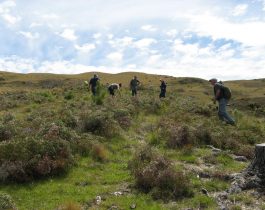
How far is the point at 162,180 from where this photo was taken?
1150 cm

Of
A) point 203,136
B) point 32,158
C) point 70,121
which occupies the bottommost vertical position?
point 32,158

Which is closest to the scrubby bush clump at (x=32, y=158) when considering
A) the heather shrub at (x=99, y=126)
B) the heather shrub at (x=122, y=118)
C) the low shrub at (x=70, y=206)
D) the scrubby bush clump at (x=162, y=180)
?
the scrubby bush clump at (x=162, y=180)

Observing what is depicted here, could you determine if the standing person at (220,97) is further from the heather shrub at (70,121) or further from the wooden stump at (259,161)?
the wooden stump at (259,161)

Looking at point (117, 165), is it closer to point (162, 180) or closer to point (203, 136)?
point (162, 180)

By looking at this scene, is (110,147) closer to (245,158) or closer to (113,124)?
(113,124)

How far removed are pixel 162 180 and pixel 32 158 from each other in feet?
12.4

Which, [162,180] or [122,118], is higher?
[122,118]

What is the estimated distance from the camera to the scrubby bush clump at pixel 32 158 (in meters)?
12.4

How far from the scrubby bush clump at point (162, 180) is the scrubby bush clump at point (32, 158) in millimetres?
2289

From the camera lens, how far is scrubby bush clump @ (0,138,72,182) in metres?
12.4

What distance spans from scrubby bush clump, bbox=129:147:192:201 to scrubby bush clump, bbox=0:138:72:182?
229 cm

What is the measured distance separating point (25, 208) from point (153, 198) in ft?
9.79

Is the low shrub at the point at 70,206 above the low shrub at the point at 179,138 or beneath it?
beneath

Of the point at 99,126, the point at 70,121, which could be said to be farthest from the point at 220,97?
the point at 70,121
